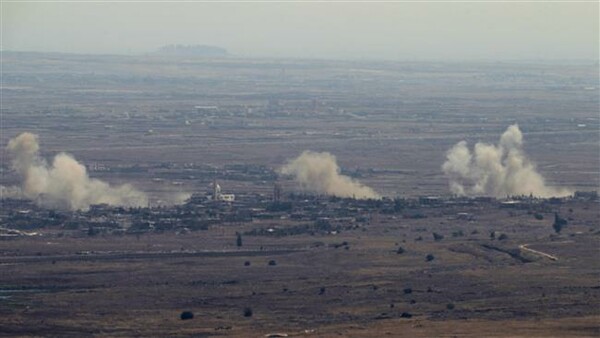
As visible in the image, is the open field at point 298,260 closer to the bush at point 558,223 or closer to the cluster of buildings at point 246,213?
the cluster of buildings at point 246,213

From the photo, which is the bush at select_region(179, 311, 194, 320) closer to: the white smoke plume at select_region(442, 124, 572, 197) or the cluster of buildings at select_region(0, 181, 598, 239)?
the cluster of buildings at select_region(0, 181, 598, 239)

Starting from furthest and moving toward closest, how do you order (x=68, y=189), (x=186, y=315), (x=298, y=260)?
1. (x=68, y=189)
2. (x=298, y=260)
3. (x=186, y=315)

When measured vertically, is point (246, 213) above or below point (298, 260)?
below

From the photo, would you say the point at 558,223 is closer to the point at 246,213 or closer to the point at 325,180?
the point at 246,213

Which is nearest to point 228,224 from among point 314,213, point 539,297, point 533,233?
point 314,213

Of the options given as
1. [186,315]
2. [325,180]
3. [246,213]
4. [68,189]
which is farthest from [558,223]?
[186,315]

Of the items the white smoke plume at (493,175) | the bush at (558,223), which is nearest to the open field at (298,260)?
the bush at (558,223)

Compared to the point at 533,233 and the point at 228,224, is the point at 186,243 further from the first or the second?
the point at 533,233
